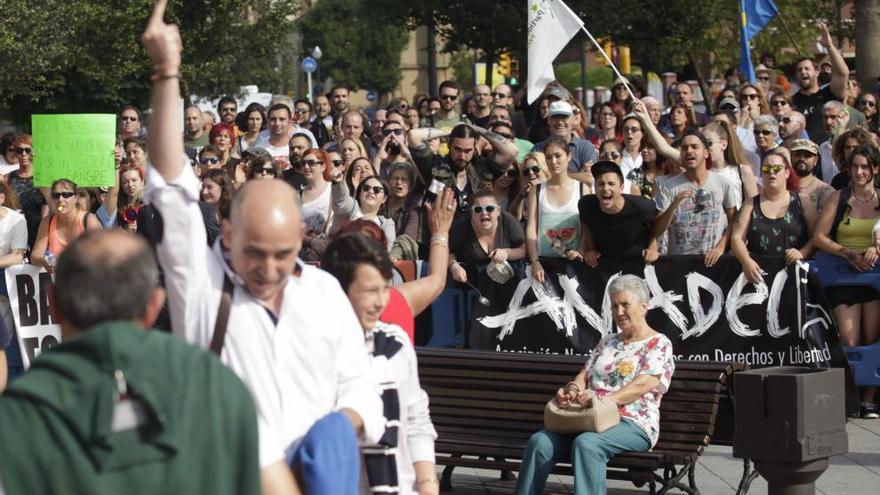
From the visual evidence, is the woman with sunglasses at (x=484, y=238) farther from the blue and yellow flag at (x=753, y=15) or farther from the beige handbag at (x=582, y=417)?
the blue and yellow flag at (x=753, y=15)

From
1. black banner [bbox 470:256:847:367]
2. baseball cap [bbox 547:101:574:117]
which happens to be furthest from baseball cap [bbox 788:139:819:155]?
baseball cap [bbox 547:101:574:117]

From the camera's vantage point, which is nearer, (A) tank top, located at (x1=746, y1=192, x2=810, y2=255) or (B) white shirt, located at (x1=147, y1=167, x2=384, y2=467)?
(B) white shirt, located at (x1=147, y1=167, x2=384, y2=467)

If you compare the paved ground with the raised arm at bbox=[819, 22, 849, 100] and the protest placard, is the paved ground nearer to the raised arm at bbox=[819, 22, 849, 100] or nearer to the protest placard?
the protest placard

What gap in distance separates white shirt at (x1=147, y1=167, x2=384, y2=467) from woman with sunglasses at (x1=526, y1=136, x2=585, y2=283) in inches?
251

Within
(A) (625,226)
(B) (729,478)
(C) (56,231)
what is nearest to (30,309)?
(C) (56,231)

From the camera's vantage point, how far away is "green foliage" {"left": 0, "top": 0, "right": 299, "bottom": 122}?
27.0 meters

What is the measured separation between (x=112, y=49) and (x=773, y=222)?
25039 millimetres

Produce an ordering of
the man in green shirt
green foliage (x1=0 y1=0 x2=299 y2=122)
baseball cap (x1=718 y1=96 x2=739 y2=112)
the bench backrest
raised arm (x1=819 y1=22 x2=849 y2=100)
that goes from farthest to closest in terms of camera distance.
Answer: green foliage (x1=0 y1=0 x2=299 y2=122) → baseball cap (x1=718 y1=96 x2=739 y2=112) → raised arm (x1=819 y1=22 x2=849 y2=100) → the bench backrest → the man in green shirt

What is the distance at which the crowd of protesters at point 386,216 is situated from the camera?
4059 mm

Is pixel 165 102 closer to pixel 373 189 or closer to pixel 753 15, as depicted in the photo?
pixel 373 189

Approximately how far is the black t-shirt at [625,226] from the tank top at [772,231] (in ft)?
2.07

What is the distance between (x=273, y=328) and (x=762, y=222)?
21.5 feet

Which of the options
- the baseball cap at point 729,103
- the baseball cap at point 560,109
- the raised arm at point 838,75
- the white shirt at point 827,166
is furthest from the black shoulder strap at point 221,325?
the raised arm at point 838,75

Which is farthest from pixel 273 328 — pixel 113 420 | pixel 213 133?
pixel 213 133
